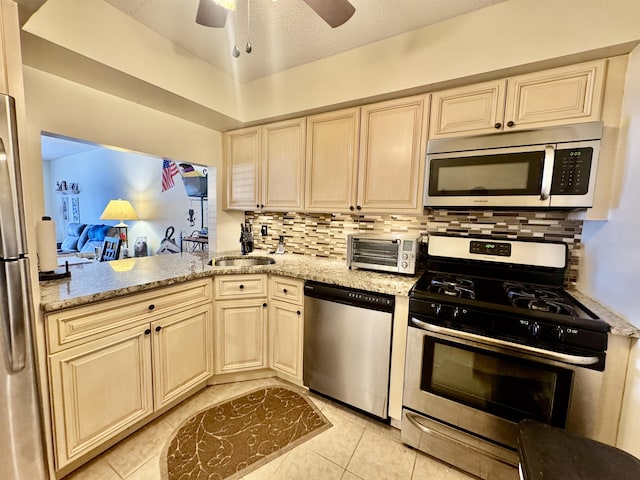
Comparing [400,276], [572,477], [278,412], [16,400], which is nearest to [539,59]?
[400,276]

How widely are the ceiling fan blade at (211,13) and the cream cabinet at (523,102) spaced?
1310 millimetres

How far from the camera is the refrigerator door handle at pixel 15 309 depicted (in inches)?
38.3

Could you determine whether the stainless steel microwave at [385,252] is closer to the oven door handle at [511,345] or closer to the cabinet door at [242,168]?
the oven door handle at [511,345]

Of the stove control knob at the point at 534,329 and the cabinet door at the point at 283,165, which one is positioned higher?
the cabinet door at the point at 283,165

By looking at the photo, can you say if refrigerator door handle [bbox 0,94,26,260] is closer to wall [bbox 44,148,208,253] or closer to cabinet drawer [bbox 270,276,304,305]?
cabinet drawer [bbox 270,276,304,305]

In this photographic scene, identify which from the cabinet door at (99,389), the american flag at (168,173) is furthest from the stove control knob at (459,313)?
the american flag at (168,173)

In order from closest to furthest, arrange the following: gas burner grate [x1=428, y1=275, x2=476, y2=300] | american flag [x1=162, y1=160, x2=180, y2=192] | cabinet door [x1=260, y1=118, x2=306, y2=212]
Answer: gas burner grate [x1=428, y1=275, x2=476, y2=300] → cabinet door [x1=260, y1=118, x2=306, y2=212] → american flag [x1=162, y1=160, x2=180, y2=192]

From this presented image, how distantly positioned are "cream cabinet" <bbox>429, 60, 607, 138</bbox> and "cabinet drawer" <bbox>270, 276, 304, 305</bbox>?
1401 millimetres

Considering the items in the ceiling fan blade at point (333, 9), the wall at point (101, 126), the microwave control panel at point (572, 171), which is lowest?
the microwave control panel at point (572, 171)

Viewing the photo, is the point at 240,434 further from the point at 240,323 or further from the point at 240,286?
the point at 240,286

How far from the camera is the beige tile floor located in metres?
1.39

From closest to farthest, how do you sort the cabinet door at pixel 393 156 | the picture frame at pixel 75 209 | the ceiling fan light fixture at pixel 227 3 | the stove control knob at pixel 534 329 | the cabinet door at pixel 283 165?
the ceiling fan light fixture at pixel 227 3 → the stove control knob at pixel 534 329 → the cabinet door at pixel 393 156 → the cabinet door at pixel 283 165 → the picture frame at pixel 75 209

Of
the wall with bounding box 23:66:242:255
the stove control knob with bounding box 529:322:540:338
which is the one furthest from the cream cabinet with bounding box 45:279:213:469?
the stove control knob with bounding box 529:322:540:338

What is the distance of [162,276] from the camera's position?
171cm
